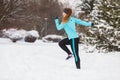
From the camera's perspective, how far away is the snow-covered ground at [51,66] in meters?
7.92

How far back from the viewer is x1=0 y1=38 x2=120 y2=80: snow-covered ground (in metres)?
7.92

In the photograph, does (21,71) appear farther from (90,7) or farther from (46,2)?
(46,2)

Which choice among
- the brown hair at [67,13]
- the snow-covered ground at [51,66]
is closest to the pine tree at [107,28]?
the snow-covered ground at [51,66]

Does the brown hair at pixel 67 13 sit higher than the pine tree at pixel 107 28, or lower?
higher

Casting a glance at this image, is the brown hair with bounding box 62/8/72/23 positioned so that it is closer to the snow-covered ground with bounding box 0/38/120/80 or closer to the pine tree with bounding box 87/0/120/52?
the snow-covered ground with bounding box 0/38/120/80

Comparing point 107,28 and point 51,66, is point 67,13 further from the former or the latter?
point 107,28

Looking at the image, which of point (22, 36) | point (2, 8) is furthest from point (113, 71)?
point (22, 36)

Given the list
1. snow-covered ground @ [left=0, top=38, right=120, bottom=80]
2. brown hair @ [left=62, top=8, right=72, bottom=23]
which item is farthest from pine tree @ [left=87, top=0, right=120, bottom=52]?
brown hair @ [left=62, top=8, right=72, bottom=23]

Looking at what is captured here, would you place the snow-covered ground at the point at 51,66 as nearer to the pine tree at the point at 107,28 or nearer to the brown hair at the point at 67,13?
the brown hair at the point at 67,13

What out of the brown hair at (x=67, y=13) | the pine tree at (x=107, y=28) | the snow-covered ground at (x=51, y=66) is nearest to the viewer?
the snow-covered ground at (x=51, y=66)

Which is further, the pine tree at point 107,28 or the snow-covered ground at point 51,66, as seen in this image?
the pine tree at point 107,28

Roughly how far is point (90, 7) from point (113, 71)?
1598cm

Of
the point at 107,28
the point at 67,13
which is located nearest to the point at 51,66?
the point at 67,13

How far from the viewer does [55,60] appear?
10375 millimetres
